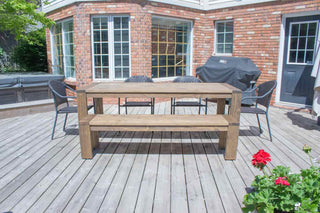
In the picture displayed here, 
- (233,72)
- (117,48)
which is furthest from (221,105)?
(117,48)

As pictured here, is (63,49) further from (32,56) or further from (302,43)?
(302,43)

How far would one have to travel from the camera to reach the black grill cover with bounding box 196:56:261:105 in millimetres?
6312

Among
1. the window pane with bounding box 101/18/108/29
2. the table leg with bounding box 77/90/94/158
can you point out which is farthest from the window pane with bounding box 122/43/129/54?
the table leg with bounding box 77/90/94/158

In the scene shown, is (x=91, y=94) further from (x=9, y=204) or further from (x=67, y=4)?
(x=67, y=4)

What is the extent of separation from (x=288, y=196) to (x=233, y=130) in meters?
1.47

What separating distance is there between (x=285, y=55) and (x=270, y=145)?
3.36m

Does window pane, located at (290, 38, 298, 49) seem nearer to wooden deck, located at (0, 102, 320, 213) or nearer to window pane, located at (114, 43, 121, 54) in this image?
wooden deck, located at (0, 102, 320, 213)

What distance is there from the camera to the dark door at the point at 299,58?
19.7 feet

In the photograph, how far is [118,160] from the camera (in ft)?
11.0

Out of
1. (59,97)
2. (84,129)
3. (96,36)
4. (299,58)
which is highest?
(96,36)

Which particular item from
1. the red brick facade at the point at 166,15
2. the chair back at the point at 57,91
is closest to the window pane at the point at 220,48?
the red brick facade at the point at 166,15

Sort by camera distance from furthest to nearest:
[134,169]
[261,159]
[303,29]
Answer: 1. [303,29]
2. [134,169]
3. [261,159]

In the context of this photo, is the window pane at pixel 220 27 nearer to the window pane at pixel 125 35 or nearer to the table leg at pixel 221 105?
the window pane at pixel 125 35

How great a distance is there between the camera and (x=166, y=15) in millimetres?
7023
